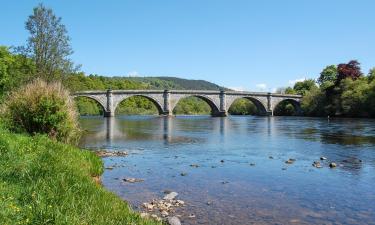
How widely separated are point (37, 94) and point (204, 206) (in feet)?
41.8

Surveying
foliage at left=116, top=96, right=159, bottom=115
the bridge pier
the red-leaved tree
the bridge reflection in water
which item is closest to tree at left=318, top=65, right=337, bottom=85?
the red-leaved tree

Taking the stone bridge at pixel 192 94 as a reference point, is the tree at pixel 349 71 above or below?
above

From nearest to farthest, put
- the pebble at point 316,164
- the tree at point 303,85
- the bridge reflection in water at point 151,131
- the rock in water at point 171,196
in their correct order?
the rock in water at point 171,196 < the pebble at point 316,164 < the bridge reflection in water at point 151,131 < the tree at point 303,85

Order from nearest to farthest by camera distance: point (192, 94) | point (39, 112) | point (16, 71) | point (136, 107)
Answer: point (39, 112) < point (16, 71) < point (192, 94) < point (136, 107)

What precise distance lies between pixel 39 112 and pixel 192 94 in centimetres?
10525

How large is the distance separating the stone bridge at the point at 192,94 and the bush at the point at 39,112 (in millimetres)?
83290

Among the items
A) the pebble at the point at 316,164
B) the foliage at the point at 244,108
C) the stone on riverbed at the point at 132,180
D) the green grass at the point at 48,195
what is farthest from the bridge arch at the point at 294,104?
the green grass at the point at 48,195

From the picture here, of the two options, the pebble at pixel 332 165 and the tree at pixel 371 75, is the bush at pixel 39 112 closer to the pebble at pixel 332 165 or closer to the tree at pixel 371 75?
the pebble at pixel 332 165

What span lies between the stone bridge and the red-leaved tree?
26.6 m

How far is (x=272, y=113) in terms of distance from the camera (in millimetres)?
137250

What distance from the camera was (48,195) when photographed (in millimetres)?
9211

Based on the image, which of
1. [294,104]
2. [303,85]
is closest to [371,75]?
[294,104]

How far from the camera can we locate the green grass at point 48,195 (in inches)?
301

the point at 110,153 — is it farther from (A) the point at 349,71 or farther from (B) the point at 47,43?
(A) the point at 349,71
